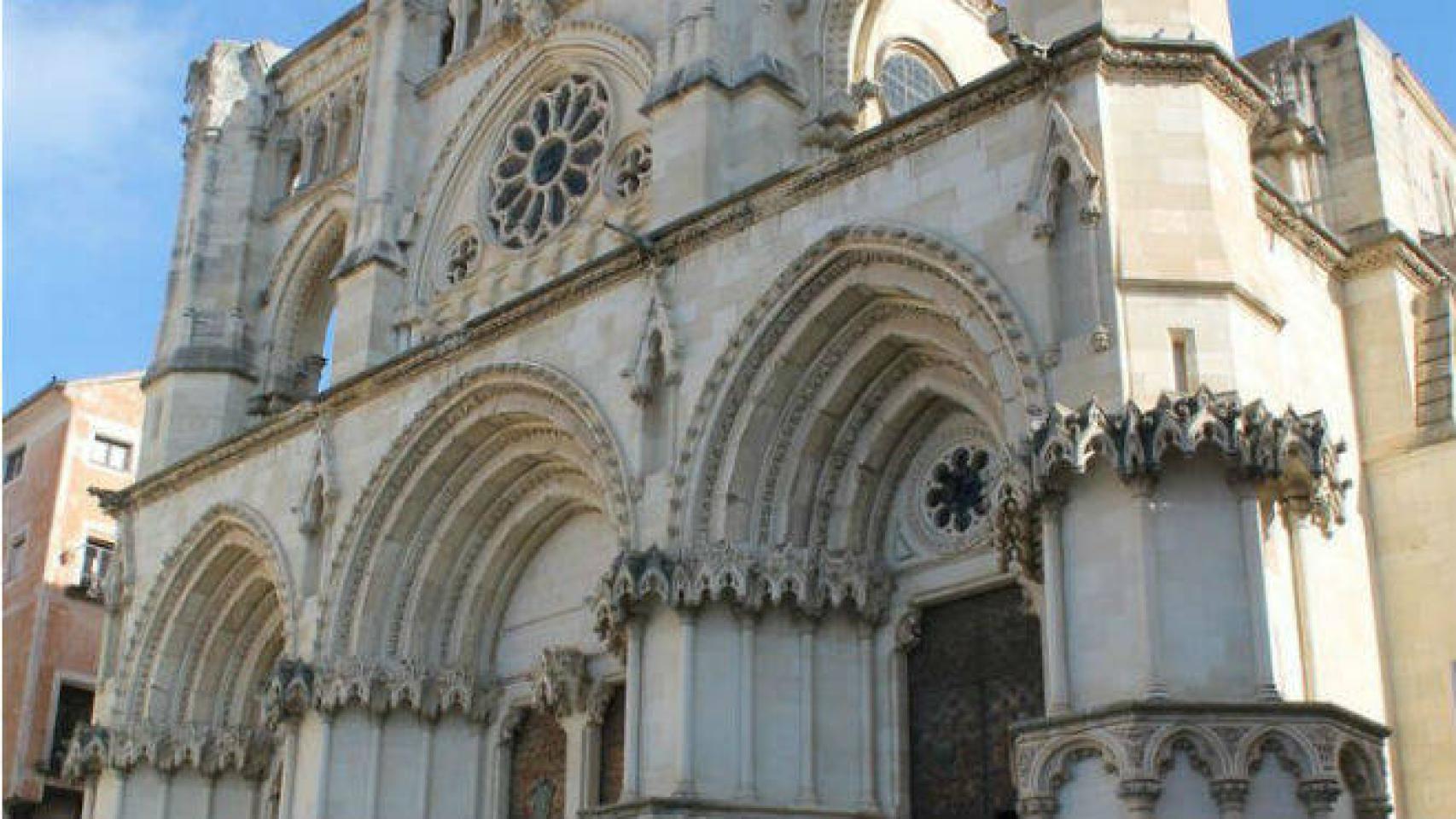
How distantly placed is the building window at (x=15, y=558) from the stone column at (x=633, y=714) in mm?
19885

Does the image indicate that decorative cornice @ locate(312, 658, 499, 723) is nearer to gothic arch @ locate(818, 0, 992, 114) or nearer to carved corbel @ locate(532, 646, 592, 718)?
carved corbel @ locate(532, 646, 592, 718)

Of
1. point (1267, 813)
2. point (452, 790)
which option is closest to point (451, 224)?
point (452, 790)

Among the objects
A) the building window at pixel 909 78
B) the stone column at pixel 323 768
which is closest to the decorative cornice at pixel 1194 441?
the building window at pixel 909 78

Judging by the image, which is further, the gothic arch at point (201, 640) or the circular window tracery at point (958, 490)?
the gothic arch at point (201, 640)

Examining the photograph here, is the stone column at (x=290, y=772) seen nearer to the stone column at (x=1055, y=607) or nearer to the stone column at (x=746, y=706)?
the stone column at (x=746, y=706)

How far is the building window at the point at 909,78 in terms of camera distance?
20469mm

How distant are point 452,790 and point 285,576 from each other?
3399mm

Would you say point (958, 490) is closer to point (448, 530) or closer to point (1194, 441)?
point (1194, 441)

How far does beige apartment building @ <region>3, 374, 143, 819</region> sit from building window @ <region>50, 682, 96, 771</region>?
0.06 ft

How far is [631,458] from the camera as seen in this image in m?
17.3

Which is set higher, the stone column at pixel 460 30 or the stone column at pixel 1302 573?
the stone column at pixel 460 30

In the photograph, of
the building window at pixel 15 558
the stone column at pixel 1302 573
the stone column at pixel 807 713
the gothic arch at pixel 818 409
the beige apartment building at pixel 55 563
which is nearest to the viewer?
the stone column at pixel 1302 573

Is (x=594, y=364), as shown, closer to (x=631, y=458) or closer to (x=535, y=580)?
(x=631, y=458)

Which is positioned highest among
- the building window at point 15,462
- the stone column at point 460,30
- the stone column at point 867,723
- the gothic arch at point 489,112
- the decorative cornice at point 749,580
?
the stone column at point 460,30
